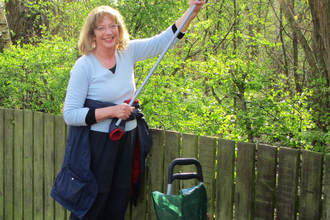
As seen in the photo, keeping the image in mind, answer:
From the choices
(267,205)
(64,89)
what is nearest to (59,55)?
(64,89)

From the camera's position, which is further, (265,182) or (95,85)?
(95,85)

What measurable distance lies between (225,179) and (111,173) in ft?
2.74

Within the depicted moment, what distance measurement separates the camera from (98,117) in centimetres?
234

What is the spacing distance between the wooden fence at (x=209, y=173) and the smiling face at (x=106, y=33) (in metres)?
0.81

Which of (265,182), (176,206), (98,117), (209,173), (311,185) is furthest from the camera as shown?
(209,173)

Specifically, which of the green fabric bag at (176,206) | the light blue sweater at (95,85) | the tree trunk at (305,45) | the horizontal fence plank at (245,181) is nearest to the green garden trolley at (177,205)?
the green fabric bag at (176,206)

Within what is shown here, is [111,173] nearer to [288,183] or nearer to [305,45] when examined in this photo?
[288,183]

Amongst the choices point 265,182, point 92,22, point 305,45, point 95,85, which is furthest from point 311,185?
point 305,45

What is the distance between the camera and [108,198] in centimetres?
265

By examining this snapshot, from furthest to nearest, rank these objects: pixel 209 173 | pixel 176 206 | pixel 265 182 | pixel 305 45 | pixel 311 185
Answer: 1. pixel 305 45
2. pixel 209 173
3. pixel 265 182
4. pixel 311 185
5. pixel 176 206

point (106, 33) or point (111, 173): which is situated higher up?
point (106, 33)

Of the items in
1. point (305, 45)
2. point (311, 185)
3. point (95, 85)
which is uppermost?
point (305, 45)

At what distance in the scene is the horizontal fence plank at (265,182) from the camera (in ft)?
7.15

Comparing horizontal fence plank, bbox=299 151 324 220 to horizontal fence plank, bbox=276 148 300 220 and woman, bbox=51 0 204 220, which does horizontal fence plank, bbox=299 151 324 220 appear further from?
woman, bbox=51 0 204 220
